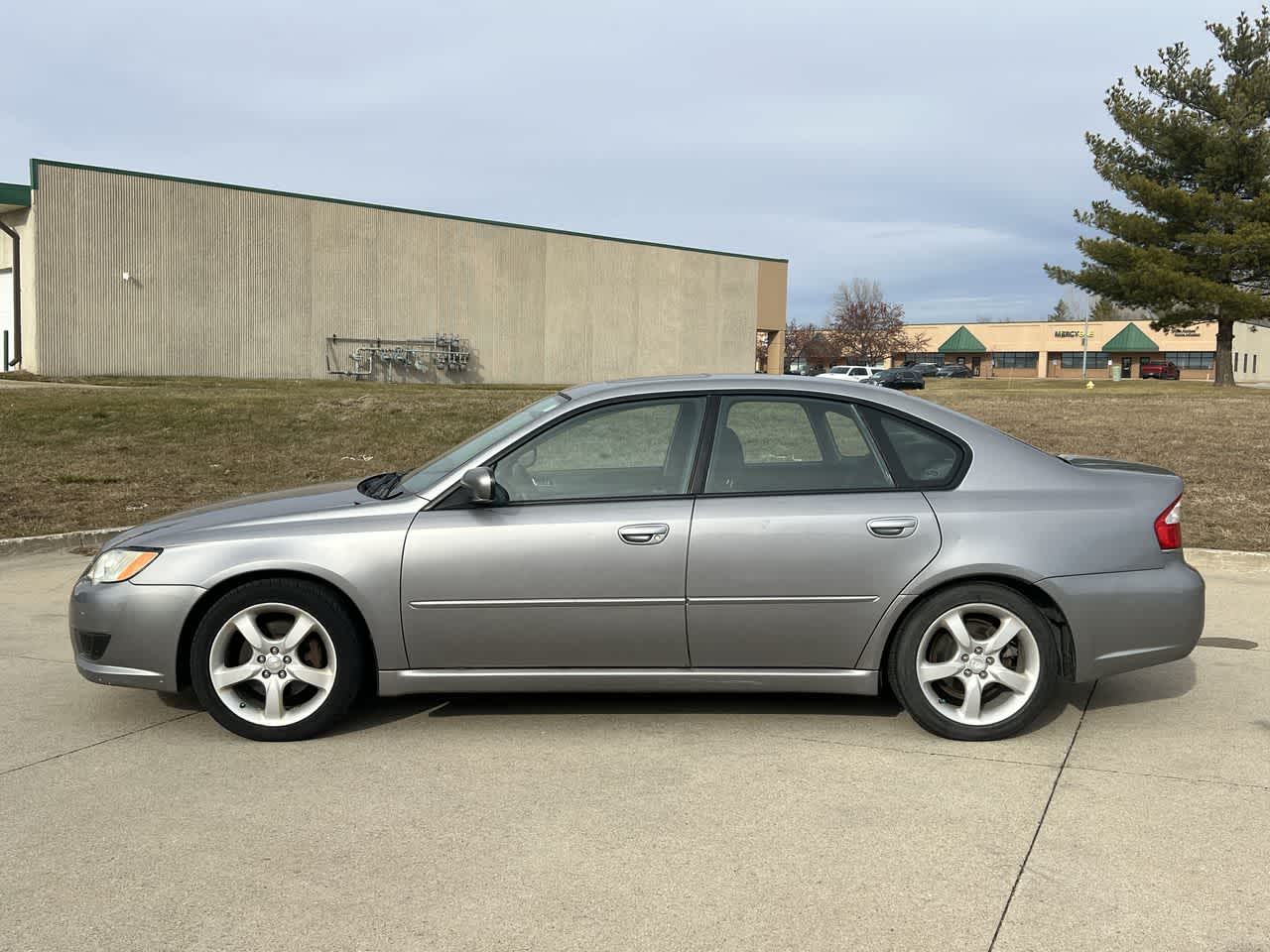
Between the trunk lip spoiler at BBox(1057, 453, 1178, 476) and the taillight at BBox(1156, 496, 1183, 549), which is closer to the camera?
the taillight at BBox(1156, 496, 1183, 549)

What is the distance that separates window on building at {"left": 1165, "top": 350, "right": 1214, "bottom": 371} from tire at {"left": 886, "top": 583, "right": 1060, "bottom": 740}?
94.7m

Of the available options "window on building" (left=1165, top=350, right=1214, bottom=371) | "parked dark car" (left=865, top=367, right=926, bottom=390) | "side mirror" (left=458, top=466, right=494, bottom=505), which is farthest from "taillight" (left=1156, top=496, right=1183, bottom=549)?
"window on building" (left=1165, top=350, right=1214, bottom=371)

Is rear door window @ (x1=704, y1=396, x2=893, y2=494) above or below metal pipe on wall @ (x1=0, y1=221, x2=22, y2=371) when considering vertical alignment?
below

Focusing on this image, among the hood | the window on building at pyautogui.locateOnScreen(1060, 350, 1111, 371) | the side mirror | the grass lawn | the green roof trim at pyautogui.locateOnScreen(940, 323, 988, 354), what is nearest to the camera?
the side mirror

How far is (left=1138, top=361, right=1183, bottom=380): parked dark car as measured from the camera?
82625mm

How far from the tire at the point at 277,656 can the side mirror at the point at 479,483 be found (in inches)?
28.6

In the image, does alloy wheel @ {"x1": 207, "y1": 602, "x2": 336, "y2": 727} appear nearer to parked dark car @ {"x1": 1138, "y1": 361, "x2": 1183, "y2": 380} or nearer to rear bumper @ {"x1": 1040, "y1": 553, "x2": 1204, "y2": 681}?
rear bumper @ {"x1": 1040, "y1": 553, "x2": 1204, "y2": 681}

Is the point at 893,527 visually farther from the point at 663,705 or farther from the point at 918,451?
the point at 663,705

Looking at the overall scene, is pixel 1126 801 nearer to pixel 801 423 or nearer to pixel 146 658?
pixel 801 423

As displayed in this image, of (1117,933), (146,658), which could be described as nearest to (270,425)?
(146,658)

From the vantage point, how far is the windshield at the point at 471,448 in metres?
4.91

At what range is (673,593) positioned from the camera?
459 centimetres

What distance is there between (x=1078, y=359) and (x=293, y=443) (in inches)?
3517

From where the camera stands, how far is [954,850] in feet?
11.9
